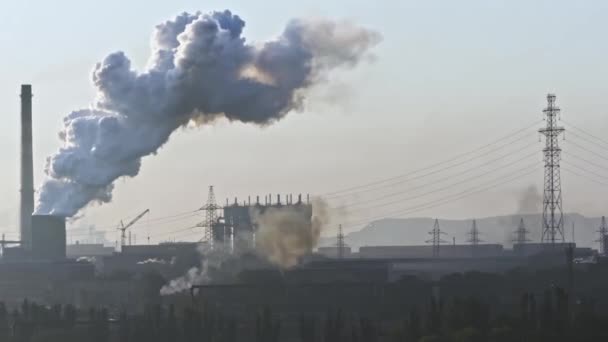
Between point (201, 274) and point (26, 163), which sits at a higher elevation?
point (26, 163)

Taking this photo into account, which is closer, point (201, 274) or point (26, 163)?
point (201, 274)

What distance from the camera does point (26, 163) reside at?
19400cm

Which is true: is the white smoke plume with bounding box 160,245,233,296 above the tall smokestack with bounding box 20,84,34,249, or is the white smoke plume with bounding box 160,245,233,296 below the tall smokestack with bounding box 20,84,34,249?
below

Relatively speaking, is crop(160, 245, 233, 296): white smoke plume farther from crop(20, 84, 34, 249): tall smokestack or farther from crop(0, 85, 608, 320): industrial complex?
crop(20, 84, 34, 249): tall smokestack

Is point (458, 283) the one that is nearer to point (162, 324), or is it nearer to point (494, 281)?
point (494, 281)

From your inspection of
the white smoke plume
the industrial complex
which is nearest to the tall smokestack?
the industrial complex

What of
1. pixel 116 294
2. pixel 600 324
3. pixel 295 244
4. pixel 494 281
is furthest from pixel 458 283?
pixel 600 324

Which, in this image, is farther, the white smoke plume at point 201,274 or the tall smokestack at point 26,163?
the tall smokestack at point 26,163

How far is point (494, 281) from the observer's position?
520 ft

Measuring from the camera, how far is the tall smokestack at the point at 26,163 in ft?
635

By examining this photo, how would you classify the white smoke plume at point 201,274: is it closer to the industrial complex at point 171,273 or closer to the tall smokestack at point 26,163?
the industrial complex at point 171,273

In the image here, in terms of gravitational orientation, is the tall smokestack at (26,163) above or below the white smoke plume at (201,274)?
above

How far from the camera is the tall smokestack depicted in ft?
635

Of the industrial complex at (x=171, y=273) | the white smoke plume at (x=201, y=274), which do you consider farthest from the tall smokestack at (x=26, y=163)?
the white smoke plume at (x=201, y=274)
